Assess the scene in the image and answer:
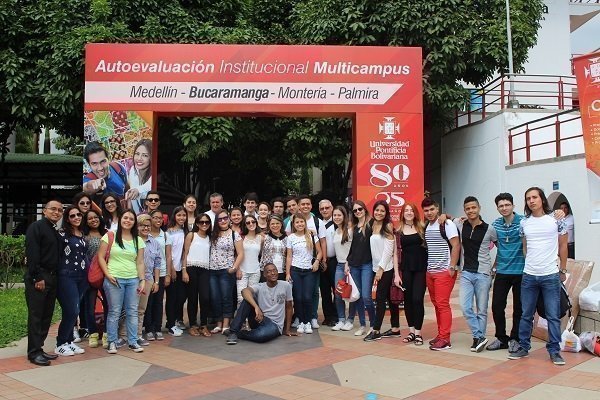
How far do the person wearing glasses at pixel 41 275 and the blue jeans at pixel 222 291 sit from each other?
198 centimetres

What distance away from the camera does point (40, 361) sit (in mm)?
5887

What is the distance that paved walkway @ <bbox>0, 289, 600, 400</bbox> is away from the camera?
16.2 ft

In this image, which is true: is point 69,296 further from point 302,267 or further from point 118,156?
point 118,156

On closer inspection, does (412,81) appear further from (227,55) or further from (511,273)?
(511,273)

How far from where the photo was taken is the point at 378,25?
14.0 metres

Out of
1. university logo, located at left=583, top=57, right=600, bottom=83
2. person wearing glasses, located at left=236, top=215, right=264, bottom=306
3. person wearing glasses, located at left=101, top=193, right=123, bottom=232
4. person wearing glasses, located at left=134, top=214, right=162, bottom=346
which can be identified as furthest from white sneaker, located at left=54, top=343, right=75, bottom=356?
university logo, located at left=583, top=57, right=600, bottom=83

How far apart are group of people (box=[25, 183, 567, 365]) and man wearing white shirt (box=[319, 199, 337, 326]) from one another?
0.01 metres

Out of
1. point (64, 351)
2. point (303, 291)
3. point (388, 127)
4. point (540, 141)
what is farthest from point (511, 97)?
point (64, 351)

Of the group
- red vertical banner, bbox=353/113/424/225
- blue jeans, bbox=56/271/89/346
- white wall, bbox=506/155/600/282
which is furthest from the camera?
white wall, bbox=506/155/600/282

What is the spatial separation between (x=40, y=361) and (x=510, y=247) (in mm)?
5159

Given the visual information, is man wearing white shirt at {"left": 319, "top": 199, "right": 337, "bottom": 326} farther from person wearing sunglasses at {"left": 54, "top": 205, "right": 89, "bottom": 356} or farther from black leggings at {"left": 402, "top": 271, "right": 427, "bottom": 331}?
person wearing sunglasses at {"left": 54, "top": 205, "right": 89, "bottom": 356}

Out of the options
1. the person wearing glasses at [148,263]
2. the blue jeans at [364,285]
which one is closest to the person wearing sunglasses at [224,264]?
the person wearing glasses at [148,263]

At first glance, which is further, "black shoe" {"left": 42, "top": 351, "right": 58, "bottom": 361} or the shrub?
the shrub

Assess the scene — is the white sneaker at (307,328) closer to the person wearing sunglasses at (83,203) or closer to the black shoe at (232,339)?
the black shoe at (232,339)
